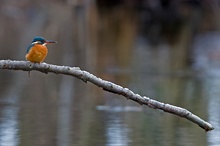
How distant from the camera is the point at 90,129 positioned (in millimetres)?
9234

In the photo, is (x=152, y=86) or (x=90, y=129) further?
(x=152, y=86)

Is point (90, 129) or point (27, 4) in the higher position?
point (27, 4)

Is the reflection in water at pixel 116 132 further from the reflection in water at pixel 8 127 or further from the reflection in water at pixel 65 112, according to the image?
the reflection in water at pixel 8 127

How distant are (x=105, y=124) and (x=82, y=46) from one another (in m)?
11.9

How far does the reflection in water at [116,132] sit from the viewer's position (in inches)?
330

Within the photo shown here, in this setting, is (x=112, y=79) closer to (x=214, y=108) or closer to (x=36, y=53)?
(x=214, y=108)

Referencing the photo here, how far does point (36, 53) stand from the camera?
624cm

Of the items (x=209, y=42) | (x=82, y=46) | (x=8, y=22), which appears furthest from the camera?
(x=8, y=22)

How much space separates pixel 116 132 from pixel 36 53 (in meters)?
3.01

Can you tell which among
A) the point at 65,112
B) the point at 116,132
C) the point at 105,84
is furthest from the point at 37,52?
the point at 65,112

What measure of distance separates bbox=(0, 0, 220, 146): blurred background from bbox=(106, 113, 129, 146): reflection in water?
0.01 meters

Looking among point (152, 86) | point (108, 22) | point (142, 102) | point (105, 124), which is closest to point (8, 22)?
point (108, 22)

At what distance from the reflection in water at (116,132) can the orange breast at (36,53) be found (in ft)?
7.37

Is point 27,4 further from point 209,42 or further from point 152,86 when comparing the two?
point 152,86
